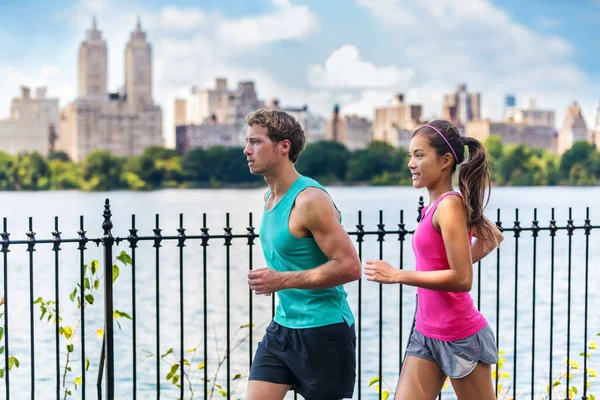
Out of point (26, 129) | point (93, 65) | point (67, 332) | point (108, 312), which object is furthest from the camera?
Result: point (93, 65)

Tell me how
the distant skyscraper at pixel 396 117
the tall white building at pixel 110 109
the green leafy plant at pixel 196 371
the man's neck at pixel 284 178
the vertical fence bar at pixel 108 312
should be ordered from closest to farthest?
the man's neck at pixel 284 178 → the vertical fence bar at pixel 108 312 → the green leafy plant at pixel 196 371 → the tall white building at pixel 110 109 → the distant skyscraper at pixel 396 117

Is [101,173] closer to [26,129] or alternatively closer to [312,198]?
[26,129]

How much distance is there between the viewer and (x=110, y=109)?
154m

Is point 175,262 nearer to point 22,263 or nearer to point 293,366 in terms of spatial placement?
point 22,263

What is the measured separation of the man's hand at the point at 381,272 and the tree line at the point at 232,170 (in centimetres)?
9697

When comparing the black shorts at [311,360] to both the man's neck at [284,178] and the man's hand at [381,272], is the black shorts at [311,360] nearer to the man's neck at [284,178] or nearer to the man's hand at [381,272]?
the man's hand at [381,272]

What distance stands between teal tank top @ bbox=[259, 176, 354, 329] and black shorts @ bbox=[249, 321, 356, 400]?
0.05m

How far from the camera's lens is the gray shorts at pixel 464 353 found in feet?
12.1

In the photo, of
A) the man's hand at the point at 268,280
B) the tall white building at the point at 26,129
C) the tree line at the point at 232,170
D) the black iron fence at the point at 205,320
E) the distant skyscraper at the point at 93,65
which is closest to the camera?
the man's hand at the point at 268,280

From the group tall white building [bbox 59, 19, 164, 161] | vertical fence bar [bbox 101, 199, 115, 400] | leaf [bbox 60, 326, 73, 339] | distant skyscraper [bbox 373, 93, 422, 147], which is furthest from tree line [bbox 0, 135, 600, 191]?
vertical fence bar [bbox 101, 199, 115, 400]

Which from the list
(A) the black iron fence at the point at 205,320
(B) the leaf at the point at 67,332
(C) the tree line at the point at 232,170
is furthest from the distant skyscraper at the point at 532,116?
(B) the leaf at the point at 67,332

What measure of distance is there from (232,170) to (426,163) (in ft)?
341

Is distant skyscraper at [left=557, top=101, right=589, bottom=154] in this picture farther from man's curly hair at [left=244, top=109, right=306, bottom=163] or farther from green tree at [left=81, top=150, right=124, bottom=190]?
man's curly hair at [left=244, top=109, right=306, bottom=163]

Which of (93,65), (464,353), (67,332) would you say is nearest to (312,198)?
(464,353)
